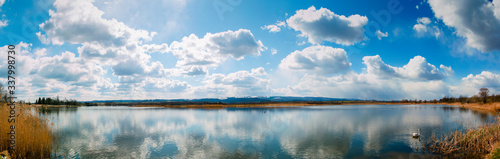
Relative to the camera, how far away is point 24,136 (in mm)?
14812

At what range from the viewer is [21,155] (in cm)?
1468

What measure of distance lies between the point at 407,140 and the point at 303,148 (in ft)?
41.0

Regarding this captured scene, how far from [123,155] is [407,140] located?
28.5 metres

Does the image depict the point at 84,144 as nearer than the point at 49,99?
Yes

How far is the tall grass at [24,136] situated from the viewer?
14.6 metres

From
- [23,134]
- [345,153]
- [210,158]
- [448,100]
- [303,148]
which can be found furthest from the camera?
[448,100]

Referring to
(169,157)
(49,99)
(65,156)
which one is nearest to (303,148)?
(169,157)

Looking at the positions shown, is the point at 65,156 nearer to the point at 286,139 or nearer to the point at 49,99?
the point at 286,139

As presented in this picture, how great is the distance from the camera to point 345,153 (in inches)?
807

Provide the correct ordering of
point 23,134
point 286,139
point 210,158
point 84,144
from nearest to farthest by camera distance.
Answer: point 23,134, point 210,158, point 84,144, point 286,139

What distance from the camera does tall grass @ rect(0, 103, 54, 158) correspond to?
48.0ft

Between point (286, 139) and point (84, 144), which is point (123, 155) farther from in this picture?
point (286, 139)

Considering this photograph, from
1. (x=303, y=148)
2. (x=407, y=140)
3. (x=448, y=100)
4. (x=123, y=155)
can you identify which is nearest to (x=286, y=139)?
(x=303, y=148)

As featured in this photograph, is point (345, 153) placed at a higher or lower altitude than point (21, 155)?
lower
